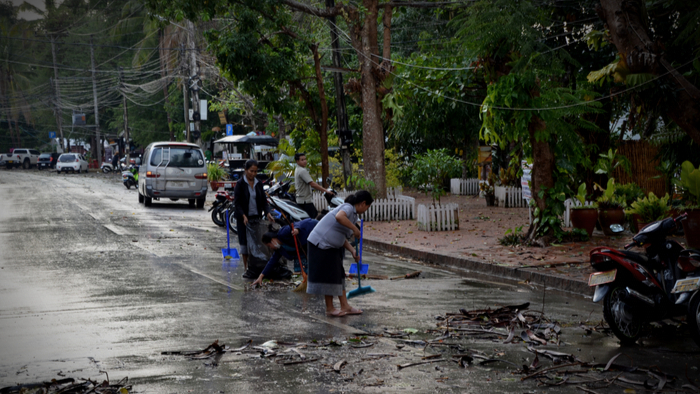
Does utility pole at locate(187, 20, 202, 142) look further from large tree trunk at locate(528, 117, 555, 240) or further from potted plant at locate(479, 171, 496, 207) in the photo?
large tree trunk at locate(528, 117, 555, 240)

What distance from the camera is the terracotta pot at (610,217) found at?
49.3 feet

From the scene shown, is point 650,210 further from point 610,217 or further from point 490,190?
point 490,190

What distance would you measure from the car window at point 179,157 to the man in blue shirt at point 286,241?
15052 millimetres

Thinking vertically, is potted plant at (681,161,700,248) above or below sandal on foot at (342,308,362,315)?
above

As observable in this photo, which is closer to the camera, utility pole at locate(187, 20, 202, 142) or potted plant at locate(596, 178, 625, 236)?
potted plant at locate(596, 178, 625, 236)

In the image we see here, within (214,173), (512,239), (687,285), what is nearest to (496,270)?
(512,239)

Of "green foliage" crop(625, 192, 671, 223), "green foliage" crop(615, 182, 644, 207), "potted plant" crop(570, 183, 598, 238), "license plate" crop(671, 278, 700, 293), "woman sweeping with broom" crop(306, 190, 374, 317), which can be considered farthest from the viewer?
"green foliage" crop(615, 182, 644, 207)

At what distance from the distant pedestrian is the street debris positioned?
5.80 meters

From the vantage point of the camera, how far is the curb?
10.4 metres

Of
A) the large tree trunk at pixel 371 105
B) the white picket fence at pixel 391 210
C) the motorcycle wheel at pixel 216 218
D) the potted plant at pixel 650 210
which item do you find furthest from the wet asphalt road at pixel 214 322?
the large tree trunk at pixel 371 105

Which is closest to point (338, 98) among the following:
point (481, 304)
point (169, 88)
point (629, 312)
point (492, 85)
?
point (492, 85)

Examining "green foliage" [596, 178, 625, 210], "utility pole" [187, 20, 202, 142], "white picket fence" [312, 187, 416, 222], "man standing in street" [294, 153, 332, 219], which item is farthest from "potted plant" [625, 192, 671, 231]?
"utility pole" [187, 20, 202, 142]

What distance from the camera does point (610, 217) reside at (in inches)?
593

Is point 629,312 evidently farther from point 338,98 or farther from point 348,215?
point 338,98
